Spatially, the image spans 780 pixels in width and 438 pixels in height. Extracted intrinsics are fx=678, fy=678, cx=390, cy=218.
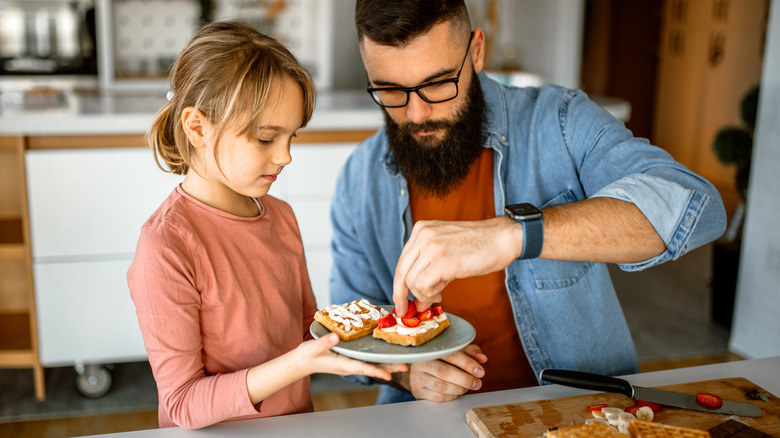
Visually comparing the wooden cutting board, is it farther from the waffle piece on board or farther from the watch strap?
the watch strap

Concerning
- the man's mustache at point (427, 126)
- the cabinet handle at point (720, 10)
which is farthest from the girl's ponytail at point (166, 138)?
the cabinet handle at point (720, 10)

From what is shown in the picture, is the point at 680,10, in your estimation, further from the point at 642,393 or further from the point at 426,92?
the point at 642,393

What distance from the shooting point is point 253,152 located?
1205mm

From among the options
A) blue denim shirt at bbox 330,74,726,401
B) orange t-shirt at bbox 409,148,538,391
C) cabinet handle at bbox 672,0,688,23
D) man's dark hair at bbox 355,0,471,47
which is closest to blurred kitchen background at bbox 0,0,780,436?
blue denim shirt at bbox 330,74,726,401

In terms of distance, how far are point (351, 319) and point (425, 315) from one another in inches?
5.0

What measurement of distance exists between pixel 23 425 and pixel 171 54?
2.90 meters

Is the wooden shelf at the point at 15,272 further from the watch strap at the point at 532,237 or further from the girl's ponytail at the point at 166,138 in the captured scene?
the watch strap at the point at 532,237

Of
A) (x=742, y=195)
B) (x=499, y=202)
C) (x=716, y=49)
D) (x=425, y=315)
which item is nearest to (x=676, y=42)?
(x=716, y=49)

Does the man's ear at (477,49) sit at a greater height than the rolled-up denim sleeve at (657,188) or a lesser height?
greater

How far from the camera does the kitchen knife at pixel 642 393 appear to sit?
109 centimetres

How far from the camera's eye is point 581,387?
1157mm

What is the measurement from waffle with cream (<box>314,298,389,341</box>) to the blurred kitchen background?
174 centimetres

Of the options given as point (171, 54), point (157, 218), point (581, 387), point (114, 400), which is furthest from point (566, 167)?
point (171, 54)

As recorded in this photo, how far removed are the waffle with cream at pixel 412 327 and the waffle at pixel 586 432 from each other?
24cm
